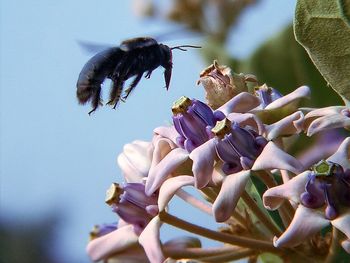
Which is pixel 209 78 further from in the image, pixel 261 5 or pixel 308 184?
pixel 261 5

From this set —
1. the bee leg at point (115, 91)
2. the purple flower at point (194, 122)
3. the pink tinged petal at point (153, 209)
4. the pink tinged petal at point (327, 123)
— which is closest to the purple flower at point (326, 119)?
the pink tinged petal at point (327, 123)

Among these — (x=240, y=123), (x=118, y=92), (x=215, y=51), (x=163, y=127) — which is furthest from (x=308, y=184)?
(x=215, y=51)

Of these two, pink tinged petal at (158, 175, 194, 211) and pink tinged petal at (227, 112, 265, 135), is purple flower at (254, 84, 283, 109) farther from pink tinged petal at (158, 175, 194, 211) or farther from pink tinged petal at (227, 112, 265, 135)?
pink tinged petal at (158, 175, 194, 211)

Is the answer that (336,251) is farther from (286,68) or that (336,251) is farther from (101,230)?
(286,68)

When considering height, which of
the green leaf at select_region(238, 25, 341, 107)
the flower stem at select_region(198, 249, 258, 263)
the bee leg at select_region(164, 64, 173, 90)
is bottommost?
the green leaf at select_region(238, 25, 341, 107)

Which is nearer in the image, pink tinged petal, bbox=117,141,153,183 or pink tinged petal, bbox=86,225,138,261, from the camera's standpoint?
pink tinged petal, bbox=86,225,138,261

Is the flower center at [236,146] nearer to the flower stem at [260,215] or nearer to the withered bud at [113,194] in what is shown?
the flower stem at [260,215]

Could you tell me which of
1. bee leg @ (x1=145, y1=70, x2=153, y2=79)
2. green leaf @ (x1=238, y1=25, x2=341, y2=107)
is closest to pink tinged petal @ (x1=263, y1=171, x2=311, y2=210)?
bee leg @ (x1=145, y1=70, x2=153, y2=79)
